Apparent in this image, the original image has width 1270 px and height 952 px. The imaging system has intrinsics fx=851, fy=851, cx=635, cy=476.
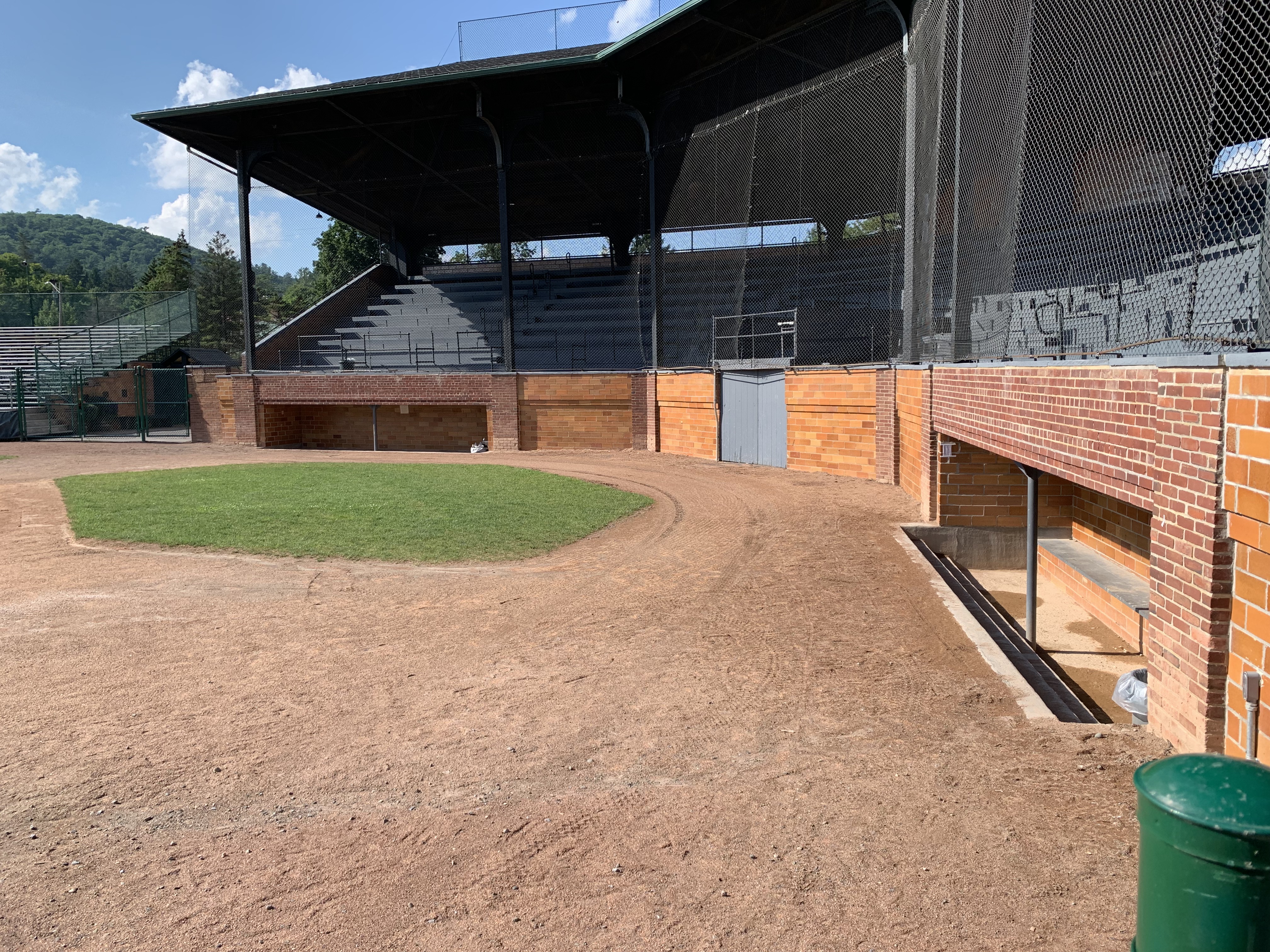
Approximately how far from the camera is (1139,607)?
7527 mm

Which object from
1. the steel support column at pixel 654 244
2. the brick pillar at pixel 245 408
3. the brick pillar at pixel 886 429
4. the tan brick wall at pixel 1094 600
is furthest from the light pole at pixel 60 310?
the tan brick wall at pixel 1094 600

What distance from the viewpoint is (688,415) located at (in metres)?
20.6

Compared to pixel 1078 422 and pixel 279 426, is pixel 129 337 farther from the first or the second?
pixel 1078 422

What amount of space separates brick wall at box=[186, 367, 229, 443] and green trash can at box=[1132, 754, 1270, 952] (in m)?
29.5

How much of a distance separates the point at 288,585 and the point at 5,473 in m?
15.2

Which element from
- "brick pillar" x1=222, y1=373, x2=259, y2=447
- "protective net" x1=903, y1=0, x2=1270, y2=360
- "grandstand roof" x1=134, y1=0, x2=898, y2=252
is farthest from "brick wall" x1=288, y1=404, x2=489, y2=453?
"protective net" x1=903, y1=0, x2=1270, y2=360

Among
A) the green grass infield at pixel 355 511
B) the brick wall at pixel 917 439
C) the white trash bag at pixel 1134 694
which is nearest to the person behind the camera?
the white trash bag at pixel 1134 694

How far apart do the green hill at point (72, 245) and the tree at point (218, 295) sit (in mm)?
98897

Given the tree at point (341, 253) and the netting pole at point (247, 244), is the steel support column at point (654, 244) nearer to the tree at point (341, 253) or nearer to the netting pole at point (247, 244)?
the netting pole at point (247, 244)

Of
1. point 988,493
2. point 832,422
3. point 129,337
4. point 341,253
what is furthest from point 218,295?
point 988,493

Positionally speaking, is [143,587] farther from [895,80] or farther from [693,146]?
[693,146]

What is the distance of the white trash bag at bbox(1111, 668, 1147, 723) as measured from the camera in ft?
17.8

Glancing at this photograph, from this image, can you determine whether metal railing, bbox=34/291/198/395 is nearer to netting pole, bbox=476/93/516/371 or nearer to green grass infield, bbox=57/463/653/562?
netting pole, bbox=476/93/516/371

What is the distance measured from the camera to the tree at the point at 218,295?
6166cm
